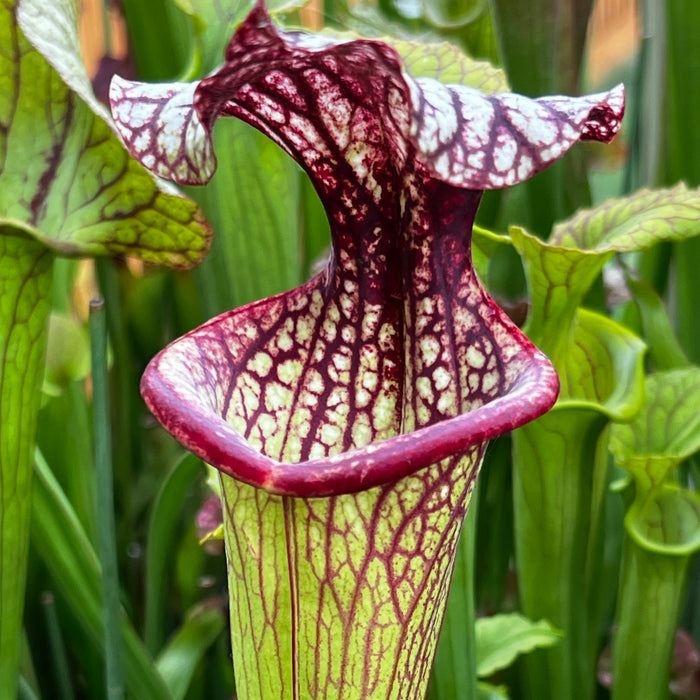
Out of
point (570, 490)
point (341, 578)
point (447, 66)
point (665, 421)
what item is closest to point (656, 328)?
point (665, 421)

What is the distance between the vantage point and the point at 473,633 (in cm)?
58

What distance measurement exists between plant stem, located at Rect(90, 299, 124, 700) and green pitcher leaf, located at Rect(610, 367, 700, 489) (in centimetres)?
36

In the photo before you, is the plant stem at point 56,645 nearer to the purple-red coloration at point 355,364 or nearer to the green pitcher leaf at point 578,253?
the purple-red coloration at point 355,364

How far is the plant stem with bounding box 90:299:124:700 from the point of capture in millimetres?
522

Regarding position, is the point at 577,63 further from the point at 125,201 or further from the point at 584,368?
the point at 125,201

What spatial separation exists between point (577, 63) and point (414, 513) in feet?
1.97

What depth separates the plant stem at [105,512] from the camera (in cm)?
52

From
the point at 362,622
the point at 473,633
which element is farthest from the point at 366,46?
the point at 473,633

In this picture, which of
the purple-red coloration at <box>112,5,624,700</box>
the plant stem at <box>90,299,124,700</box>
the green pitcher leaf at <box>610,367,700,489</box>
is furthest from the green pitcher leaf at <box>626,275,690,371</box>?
the plant stem at <box>90,299,124,700</box>

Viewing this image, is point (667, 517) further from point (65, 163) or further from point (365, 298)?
point (65, 163)

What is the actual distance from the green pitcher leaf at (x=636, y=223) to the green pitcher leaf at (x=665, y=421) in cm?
15

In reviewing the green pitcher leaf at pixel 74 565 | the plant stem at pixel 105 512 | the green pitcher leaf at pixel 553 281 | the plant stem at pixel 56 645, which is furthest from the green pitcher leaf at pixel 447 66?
the plant stem at pixel 56 645

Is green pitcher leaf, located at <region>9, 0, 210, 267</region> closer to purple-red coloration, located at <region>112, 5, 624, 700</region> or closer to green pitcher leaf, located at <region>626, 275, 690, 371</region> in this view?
purple-red coloration, located at <region>112, 5, 624, 700</region>

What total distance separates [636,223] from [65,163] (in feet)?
1.14
